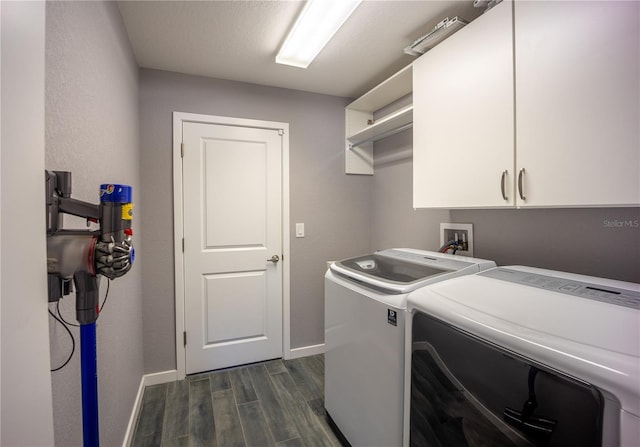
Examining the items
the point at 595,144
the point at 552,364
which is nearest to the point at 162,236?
the point at 552,364

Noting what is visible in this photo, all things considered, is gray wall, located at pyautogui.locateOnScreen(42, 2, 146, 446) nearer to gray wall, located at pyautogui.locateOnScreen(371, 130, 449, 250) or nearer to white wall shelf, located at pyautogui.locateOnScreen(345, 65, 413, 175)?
white wall shelf, located at pyautogui.locateOnScreen(345, 65, 413, 175)

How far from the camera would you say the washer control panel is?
2.74 ft

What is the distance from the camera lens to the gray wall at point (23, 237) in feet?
1.24

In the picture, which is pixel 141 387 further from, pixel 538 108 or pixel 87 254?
pixel 538 108

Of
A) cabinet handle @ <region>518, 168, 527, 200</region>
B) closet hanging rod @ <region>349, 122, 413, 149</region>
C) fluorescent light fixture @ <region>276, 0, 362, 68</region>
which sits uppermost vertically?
fluorescent light fixture @ <region>276, 0, 362, 68</region>

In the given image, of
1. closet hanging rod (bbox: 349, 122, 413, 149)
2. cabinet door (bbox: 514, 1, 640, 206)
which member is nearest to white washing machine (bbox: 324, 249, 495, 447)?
cabinet door (bbox: 514, 1, 640, 206)

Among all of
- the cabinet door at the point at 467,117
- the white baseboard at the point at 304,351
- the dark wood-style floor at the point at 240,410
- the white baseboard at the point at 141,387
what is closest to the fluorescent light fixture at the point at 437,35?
the cabinet door at the point at 467,117

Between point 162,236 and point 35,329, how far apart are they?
1951mm

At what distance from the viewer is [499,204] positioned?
4.17 ft

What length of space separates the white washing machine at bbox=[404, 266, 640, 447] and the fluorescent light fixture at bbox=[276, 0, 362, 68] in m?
1.47

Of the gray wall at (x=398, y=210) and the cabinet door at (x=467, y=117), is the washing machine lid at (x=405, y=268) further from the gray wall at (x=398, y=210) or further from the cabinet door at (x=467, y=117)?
the gray wall at (x=398, y=210)

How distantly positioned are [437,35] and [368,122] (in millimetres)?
1223

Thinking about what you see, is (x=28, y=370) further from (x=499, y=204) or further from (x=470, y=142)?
(x=470, y=142)

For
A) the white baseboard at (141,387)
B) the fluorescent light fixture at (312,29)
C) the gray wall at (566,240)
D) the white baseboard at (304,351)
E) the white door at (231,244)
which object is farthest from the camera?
the white baseboard at (304,351)
